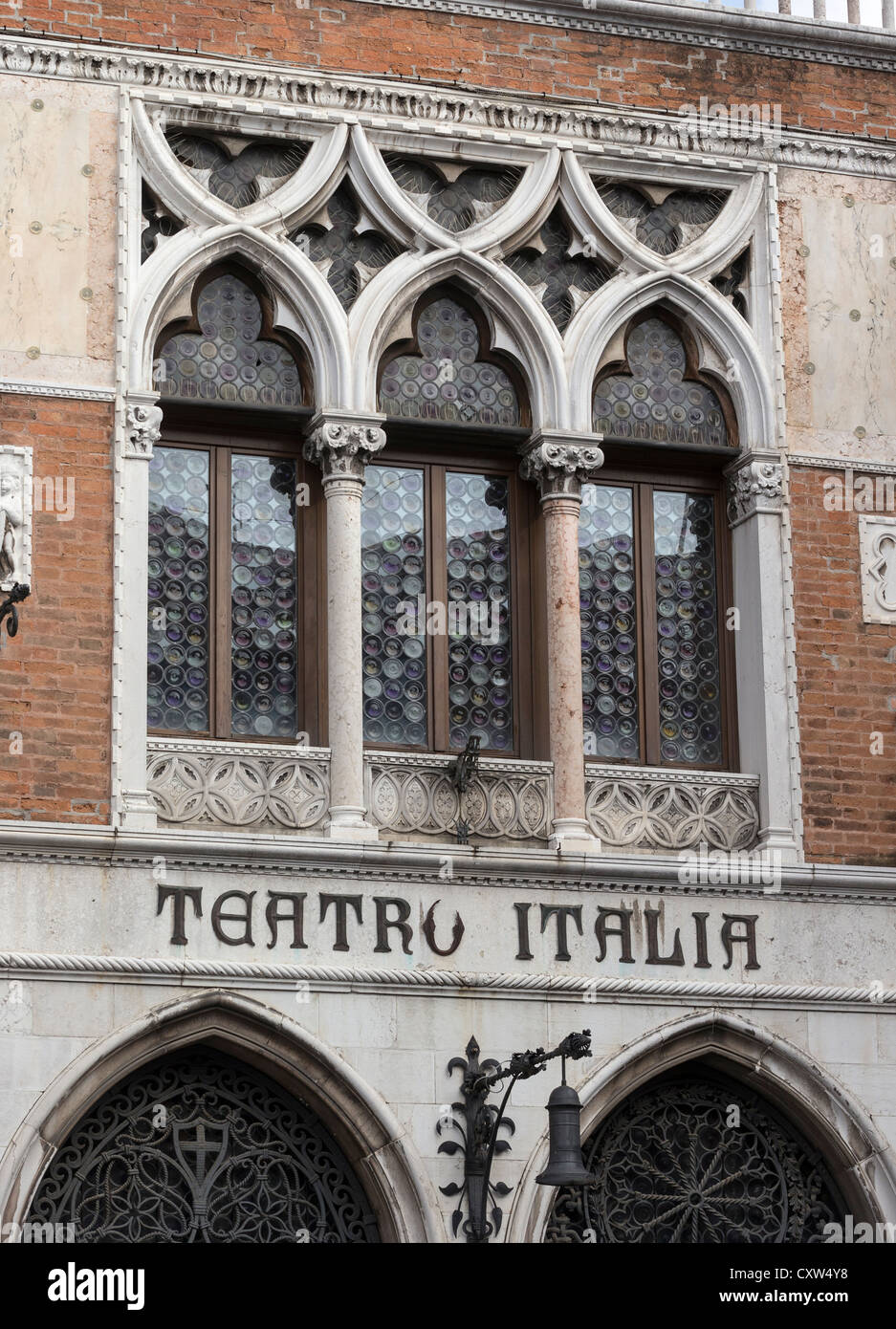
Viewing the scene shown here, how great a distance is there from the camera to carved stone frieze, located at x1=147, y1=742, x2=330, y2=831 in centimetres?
1596

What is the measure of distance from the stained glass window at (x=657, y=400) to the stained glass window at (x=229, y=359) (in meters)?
1.95

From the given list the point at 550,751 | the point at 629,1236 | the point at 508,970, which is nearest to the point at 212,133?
the point at 550,751

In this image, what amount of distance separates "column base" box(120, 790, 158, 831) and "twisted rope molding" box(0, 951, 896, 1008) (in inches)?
28.5

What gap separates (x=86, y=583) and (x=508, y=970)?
10.4 ft

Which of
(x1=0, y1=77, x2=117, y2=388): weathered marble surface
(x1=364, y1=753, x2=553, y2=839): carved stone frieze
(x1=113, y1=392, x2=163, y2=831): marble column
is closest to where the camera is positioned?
(x1=113, y1=392, x2=163, y2=831): marble column

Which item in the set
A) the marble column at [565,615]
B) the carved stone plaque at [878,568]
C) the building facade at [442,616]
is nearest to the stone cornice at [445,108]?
the building facade at [442,616]

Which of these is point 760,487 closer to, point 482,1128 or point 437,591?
point 437,591

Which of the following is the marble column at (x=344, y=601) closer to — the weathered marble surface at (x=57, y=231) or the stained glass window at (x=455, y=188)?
the weathered marble surface at (x=57, y=231)

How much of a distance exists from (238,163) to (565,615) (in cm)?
328

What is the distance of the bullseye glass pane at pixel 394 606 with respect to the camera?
16.7 metres

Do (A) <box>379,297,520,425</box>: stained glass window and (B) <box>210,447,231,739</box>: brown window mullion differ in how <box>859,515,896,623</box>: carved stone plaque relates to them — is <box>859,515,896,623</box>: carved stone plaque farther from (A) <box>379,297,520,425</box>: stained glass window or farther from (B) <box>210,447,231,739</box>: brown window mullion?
(B) <box>210,447,231,739</box>: brown window mullion

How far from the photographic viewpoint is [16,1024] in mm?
15172

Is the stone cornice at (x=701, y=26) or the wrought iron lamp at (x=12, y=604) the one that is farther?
the stone cornice at (x=701, y=26)

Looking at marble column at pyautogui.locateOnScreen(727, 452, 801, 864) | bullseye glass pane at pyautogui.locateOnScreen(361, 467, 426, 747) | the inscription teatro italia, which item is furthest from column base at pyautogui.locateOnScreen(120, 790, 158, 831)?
marble column at pyautogui.locateOnScreen(727, 452, 801, 864)
